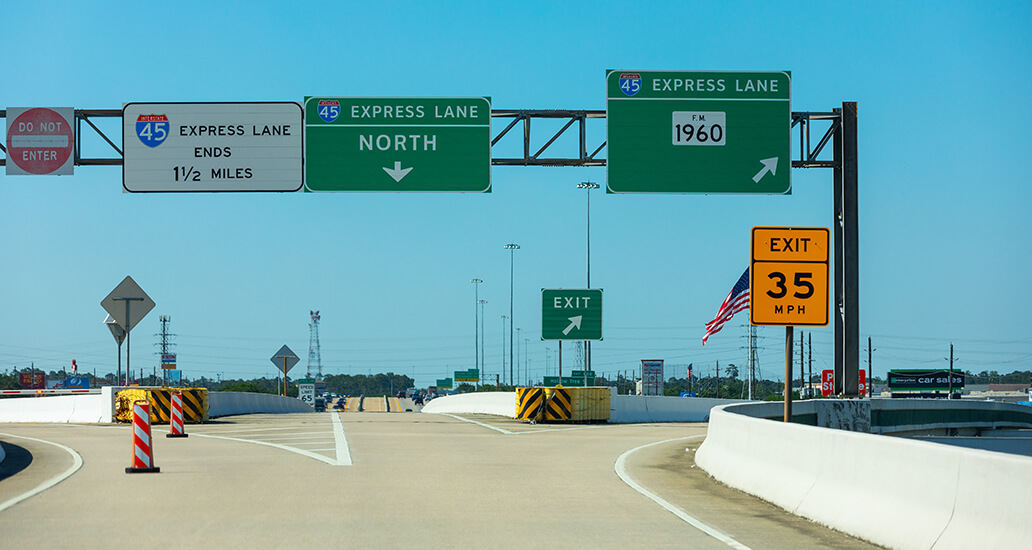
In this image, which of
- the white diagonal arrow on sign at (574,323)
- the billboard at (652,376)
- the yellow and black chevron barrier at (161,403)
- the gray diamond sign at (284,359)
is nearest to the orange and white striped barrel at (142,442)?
the yellow and black chevron barrier at (161,403)

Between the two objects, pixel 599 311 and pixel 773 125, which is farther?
pixel 599 311

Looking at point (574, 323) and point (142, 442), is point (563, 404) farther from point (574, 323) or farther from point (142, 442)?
point (142, 442)

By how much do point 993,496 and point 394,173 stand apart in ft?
59.1

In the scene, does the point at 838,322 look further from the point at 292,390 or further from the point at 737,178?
the point at 292,390

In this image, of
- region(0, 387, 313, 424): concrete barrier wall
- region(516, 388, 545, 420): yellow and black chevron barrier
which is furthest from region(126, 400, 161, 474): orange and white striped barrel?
region(516, 388, 545, 420): yellow and black chevron barrier

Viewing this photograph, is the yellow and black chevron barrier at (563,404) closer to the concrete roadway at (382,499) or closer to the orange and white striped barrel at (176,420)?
the concrete roadway at (382,499)

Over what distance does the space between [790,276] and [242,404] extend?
30593 mm

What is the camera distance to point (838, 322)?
1025 inches

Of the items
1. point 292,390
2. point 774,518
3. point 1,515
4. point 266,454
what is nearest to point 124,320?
point 266,454

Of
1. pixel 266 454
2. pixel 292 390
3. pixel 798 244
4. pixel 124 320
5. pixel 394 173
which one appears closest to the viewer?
pixel 798 244

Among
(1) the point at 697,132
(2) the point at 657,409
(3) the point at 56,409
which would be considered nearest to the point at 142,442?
(1) the point at 697,132

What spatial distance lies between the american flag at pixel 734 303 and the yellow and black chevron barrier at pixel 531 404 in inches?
371

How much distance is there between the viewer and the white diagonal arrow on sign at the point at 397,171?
2448 cm

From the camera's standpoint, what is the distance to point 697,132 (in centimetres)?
2455
